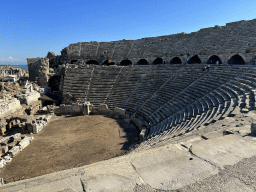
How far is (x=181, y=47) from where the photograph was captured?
1096 inches

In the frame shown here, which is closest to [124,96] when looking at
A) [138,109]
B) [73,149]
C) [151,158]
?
[138,109]

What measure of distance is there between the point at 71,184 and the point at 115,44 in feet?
113

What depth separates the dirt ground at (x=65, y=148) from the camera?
10180mm

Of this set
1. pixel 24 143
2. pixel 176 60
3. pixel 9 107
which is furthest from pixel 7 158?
pixel 176 60

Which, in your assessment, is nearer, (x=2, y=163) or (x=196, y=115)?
(x=2, y=163)

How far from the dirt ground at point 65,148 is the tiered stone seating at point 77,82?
A: 19.0 feet

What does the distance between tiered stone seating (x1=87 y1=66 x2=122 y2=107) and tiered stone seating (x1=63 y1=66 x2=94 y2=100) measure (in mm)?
784

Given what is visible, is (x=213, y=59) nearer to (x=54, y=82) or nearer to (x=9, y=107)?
(x=54, y=82)

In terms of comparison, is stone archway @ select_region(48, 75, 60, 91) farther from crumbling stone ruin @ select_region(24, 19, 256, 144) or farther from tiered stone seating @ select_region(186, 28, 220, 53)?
tiered stone seating @ select_region(186, 28, 220, 53)

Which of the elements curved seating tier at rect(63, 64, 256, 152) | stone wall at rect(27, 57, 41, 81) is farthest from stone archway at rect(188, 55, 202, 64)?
stone wall at rect(27, 57, 41, 81)

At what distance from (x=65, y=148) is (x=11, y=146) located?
3.81m

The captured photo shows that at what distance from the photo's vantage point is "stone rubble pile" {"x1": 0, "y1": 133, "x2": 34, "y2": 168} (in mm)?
10962

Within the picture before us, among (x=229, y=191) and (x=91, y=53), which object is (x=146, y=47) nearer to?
(x=91, y=53)

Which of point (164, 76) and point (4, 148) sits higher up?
point (164, 76)
